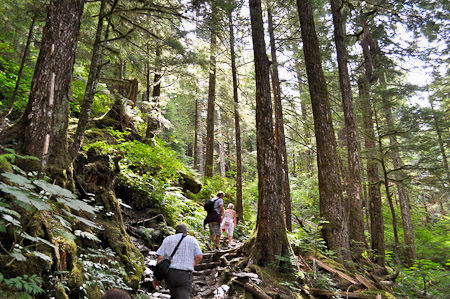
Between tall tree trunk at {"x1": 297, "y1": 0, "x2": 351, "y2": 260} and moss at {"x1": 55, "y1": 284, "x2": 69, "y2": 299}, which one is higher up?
tall tree trunk at {"x1": 297, "y1": 0, "x2": 351, "y2": 260}

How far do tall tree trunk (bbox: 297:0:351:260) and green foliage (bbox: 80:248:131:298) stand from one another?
5.92 meters

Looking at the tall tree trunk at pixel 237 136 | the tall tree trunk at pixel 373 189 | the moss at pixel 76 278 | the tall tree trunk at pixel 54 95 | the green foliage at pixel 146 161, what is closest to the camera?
the moss at pixel 76 278

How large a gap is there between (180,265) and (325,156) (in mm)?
5696

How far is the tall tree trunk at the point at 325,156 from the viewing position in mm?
8148

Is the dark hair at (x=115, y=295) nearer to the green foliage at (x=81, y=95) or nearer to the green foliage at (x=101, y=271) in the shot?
the green foliage at (x=101, y=271)

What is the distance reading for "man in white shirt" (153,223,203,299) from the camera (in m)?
4.87

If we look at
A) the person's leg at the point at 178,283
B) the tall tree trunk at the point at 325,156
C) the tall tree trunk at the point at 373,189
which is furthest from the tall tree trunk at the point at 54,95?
the tall tree trunk at the point at 373,189

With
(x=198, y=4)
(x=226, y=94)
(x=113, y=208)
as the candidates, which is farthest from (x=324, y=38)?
(x=113, y=208)

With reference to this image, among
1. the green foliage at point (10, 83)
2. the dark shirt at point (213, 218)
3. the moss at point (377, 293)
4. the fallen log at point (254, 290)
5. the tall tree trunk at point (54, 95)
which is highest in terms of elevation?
the green foliage at point (10, 83)

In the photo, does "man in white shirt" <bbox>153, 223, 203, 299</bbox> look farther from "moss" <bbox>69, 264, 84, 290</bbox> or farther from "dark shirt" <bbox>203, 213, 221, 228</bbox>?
"dark shirt" <bbox>203, 213, 221, 228</bbox>

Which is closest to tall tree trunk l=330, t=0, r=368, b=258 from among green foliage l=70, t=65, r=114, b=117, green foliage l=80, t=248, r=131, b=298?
green foliage l=80, t=248, r=131, b=298

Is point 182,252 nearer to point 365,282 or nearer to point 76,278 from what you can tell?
point 76,278

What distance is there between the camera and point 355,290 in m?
Answer: 6.70

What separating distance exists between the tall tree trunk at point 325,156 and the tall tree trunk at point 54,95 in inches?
267
